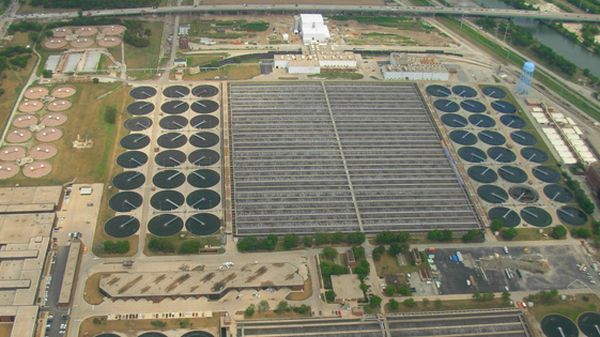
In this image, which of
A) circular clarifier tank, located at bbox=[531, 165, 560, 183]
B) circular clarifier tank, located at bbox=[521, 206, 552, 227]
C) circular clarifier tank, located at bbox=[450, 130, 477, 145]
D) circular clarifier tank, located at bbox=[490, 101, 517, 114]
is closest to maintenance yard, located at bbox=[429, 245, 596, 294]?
circular clarifier tank, located at bbox=[521, 206, 552, 227]

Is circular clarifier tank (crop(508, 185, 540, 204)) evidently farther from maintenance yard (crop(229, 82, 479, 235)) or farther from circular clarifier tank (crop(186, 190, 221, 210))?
circular clarifier tank (crop(186, 190, 221, 210))

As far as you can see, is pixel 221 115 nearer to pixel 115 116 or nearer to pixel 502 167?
pixel 115 116

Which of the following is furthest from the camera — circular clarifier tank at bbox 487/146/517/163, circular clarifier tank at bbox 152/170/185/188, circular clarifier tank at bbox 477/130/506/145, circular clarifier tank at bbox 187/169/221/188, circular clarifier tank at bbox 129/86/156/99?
circular clarifier tank at bbox 129/86/156/99

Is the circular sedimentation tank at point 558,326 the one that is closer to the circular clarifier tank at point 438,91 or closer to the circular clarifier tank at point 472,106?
the circular clarifier tank at point 472,106

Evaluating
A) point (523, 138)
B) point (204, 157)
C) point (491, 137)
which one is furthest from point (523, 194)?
point (204, 157)

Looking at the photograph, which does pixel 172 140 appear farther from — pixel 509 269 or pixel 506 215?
pixel 509 269

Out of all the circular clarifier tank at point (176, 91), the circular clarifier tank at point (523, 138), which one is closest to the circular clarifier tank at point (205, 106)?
the circular clarifier tank at point (176, 91)
